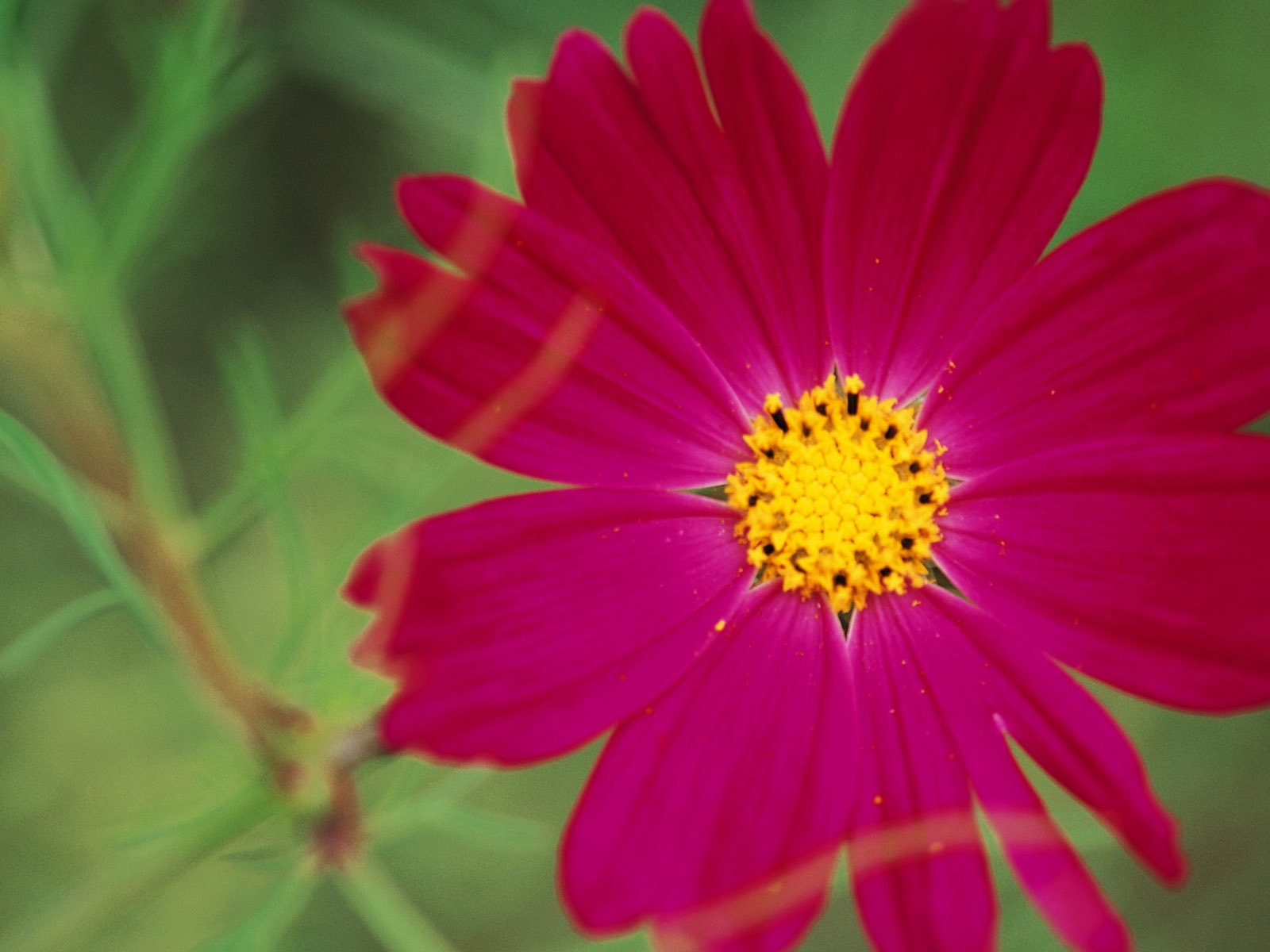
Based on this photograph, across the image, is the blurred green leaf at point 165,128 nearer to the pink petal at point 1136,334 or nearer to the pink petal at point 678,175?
the pink petal at point 678,175

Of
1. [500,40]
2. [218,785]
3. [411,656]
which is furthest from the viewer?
[500,40]

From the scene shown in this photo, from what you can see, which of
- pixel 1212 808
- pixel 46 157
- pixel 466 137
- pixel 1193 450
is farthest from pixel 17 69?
pixel 1212 808

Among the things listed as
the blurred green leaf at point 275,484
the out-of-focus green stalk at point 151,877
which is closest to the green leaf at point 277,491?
the blurred green leaf at point 275,484

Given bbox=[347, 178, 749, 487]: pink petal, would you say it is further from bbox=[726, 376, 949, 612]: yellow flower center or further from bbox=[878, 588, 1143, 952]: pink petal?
bbox=[878, 588, 1143, 952]: pink petal

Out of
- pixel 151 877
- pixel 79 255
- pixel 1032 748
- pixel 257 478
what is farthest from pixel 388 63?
pixel 1032 748

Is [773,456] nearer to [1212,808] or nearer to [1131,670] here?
[1131,670]

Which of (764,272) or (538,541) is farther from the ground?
(764,272)

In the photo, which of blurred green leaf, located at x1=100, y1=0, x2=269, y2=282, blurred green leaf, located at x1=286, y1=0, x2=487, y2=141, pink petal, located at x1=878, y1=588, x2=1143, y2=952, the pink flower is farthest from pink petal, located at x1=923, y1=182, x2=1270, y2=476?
blurred green leaf, located at x1=286, y1=0, x2=487, y2=141
